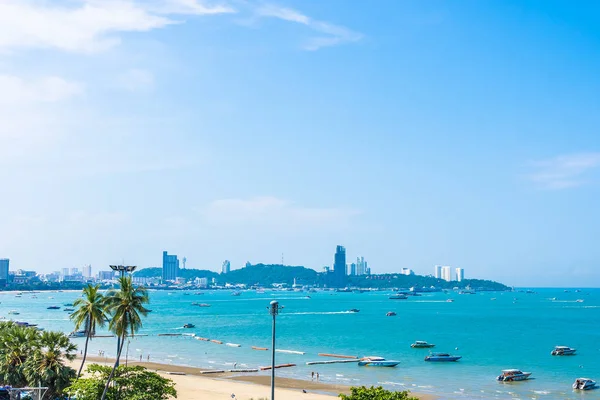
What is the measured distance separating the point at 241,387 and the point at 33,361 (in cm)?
3460

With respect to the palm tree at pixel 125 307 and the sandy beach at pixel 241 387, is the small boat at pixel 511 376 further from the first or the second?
the palm tree at pixel 125 307

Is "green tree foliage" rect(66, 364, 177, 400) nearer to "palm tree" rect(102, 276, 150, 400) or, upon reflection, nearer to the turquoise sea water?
"palm tree" rect(102, 276, 150, 400)

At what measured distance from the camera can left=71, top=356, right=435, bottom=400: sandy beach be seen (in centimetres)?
6588

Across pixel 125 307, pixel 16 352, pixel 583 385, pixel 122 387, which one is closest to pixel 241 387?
pixel 16 352

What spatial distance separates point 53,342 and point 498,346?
9544 centimetres

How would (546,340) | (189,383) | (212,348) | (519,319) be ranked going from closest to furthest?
(189,383) → (212,348) → (546,340) → (519,319)

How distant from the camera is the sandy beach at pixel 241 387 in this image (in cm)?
6588

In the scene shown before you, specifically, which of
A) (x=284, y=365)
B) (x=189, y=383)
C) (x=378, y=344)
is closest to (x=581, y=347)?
(x=378, y=344)

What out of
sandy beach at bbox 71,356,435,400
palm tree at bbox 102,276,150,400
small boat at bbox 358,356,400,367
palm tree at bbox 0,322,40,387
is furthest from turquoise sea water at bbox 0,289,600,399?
palm tree at bbox 0,322,40,387

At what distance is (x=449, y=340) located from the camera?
128500 mm

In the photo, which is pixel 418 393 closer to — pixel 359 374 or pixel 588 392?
pixel 359 374

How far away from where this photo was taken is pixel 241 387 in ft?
237

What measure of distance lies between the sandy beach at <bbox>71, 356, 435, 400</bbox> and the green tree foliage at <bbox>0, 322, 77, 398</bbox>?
23.7m

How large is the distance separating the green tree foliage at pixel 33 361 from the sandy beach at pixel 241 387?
23738 millimetres
